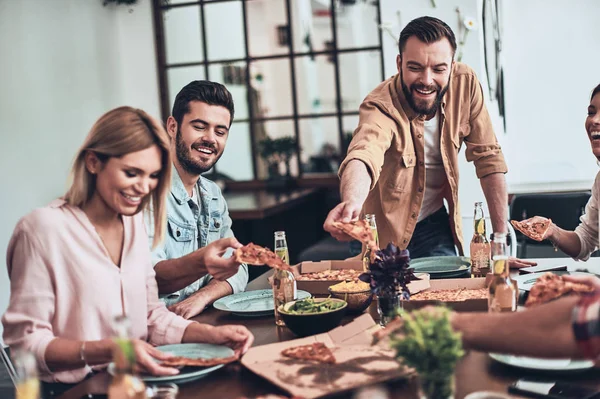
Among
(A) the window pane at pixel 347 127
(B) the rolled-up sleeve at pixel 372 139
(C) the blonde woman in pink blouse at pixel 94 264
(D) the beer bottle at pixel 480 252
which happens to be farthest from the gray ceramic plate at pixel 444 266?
(A) the window pane at pixel 347 127

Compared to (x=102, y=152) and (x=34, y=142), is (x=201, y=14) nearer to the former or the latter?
(x=34, y=142)

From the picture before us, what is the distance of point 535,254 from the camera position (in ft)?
18.4

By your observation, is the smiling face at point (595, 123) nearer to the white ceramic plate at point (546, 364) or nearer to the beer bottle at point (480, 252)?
the beer bottle at point (480, 252)

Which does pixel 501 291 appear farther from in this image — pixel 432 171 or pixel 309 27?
pixel 309 27

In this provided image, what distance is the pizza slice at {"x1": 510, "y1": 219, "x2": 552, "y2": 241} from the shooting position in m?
2.23

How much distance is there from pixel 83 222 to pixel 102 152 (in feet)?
0.57

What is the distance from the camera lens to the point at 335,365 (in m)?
1.34

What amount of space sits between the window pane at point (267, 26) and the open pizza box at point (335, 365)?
4624 mm

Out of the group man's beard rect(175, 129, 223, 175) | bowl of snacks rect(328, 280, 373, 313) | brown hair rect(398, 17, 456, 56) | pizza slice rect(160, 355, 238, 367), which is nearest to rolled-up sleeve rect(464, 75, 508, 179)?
brown hair rect(398, 17, 456, 56)

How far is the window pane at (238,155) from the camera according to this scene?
235 inches

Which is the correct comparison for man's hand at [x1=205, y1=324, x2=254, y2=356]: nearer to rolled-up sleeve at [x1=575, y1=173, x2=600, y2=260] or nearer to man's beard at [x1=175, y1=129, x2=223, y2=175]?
man's beard at [x1=175, y1=129, x2=223, y2=175]

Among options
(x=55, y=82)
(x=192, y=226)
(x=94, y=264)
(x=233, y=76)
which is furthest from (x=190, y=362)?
(x=233, y=76)

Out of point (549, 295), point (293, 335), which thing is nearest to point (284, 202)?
point (293, 335)

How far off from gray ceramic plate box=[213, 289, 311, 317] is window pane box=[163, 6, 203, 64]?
4223mm
